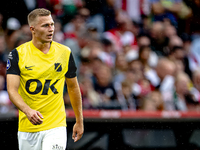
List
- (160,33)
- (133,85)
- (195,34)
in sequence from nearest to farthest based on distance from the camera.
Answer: (133,85)
(160,33)
(195,34)

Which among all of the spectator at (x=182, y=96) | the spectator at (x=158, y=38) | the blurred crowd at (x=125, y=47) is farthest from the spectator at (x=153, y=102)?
the spectator at (x=158, y=38)

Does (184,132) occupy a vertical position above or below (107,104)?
below

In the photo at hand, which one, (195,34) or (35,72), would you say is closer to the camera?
(35,72)

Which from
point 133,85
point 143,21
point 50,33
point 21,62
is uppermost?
point 50,33

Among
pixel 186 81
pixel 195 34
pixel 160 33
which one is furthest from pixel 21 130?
pixel 195 34

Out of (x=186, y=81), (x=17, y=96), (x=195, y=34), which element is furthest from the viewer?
(x=195, y=34)

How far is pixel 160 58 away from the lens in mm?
8656

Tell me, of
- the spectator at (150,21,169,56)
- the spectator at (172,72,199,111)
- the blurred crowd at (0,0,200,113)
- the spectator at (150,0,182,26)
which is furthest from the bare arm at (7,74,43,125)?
the spectator at (150,0,182,26)

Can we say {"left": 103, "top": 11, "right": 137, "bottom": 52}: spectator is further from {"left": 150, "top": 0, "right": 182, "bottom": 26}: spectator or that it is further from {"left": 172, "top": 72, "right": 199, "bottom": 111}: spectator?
{"left": 172, "top": 72, "right": 199, "bottom": 111}: spectator

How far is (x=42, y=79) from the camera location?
4.11 metres

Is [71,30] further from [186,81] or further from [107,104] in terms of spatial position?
[186,81]

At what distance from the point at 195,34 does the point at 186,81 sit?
2.57 m

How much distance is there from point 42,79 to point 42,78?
1cm

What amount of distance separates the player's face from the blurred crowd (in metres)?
2.30
